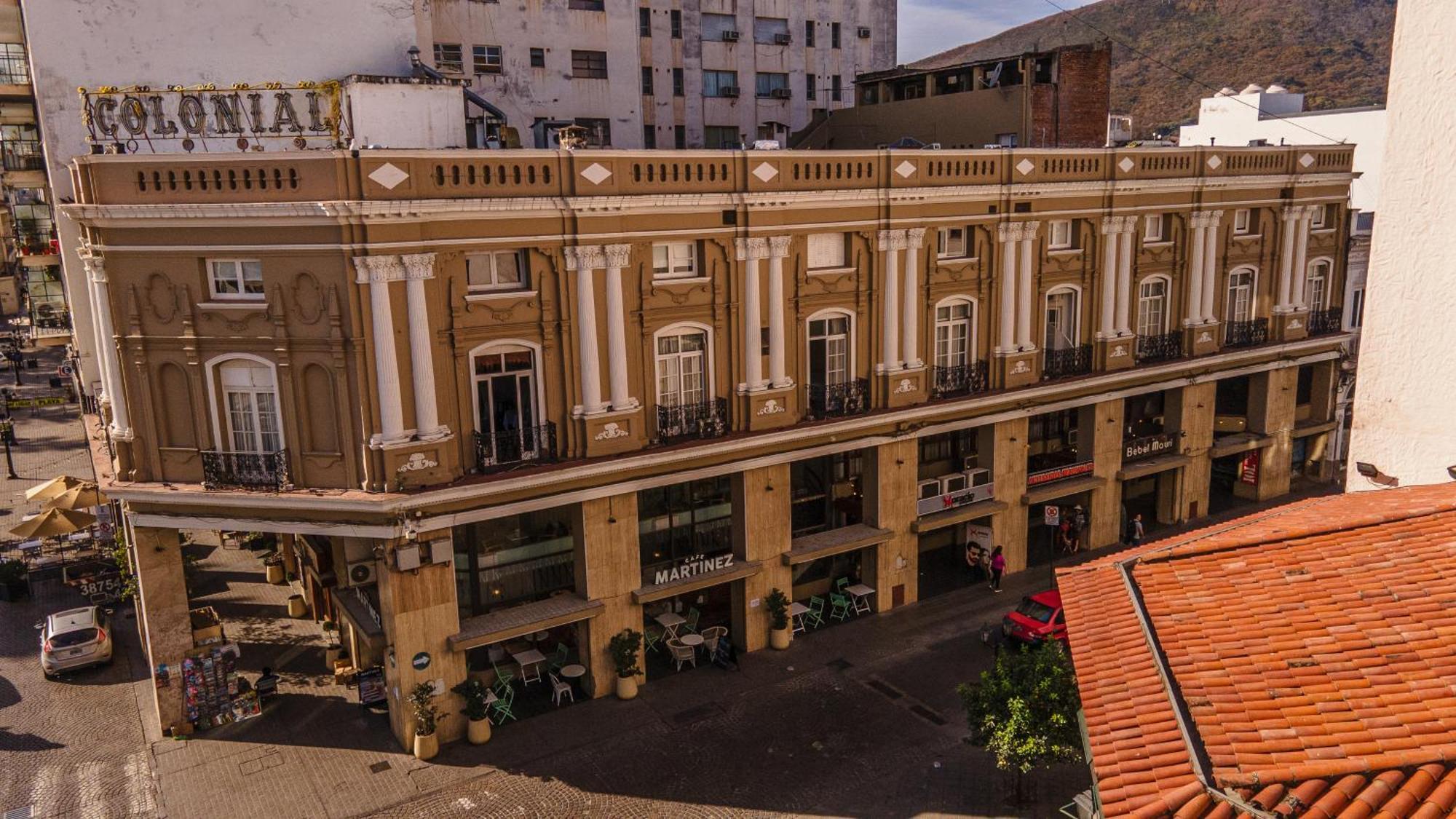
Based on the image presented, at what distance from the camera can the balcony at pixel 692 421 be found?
2684 centimetres

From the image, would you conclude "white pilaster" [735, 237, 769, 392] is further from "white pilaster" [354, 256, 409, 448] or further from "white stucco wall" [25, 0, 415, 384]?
"white stucco wall" [25, 0, 415, 384]

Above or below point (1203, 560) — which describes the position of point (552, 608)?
below

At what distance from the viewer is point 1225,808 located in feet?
32.1

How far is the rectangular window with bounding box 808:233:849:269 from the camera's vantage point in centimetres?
2909

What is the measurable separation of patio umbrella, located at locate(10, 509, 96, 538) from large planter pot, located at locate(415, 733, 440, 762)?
17034 millimetres

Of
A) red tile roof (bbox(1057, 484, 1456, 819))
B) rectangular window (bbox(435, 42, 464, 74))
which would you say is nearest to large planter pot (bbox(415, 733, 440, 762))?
red tile roof (bbox(1057, 484, 1456, 819))

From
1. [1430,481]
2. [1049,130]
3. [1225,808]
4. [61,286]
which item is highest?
[1049,130]

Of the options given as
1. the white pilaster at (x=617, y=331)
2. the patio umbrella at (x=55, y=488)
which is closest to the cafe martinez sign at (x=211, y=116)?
the white pilaster at (x=617, y=331)

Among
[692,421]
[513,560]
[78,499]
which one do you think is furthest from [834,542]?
[78,499]

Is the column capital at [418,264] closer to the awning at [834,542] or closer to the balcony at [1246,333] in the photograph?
the awning at [834,542]

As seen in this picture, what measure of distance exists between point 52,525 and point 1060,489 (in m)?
32.9

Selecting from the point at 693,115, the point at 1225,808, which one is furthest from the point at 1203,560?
the point at 693,115

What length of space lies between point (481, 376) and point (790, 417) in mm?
8930

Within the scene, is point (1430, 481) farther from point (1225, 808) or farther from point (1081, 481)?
point (1081, 481)
